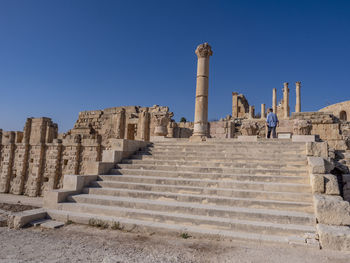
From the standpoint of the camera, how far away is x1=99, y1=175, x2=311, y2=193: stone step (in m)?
5.94

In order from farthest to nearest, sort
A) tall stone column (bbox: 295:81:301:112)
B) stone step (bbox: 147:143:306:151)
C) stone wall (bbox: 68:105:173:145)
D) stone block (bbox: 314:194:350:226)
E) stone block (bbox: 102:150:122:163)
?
1. tall stone column (bbox: 295:81:301:112)
2. stone wall (bbox: 68:105:173:145)
3. stone block (bbox: 102:150:122:163)
4. stone step (bbox: 147:143:306:151)
5. stone block (bbox: 314:194:350:226)

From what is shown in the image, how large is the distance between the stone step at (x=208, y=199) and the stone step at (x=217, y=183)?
1.73ft

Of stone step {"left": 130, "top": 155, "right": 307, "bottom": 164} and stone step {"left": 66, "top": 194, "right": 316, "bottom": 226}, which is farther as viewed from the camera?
stone step {"left": 130, "top": 155, "right": 307, "bottom": 164}

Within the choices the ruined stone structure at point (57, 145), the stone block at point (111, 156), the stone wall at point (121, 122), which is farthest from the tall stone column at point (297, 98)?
the stone block at point (111, 156)

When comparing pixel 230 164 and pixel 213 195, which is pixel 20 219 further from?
pixel 230 164

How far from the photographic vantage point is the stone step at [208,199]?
533cm

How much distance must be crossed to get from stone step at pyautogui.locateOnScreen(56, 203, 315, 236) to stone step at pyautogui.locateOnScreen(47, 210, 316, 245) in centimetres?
12

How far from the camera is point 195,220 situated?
16.7 ft

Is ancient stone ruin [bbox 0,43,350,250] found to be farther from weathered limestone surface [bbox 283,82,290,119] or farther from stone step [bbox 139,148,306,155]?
weathered limestone surface [bbox 283,82,290,119]

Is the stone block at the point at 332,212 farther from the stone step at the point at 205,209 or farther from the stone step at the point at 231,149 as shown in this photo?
the stone step at the point at 231,149

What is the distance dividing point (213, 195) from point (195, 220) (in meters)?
1.26

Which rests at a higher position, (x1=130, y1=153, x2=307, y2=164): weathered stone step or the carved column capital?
the carved column capital

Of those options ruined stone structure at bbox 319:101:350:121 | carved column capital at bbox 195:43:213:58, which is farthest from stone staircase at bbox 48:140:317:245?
ruined stone structure at bbox 319:101:350:121

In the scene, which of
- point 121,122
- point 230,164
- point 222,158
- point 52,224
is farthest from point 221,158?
point 121,122
